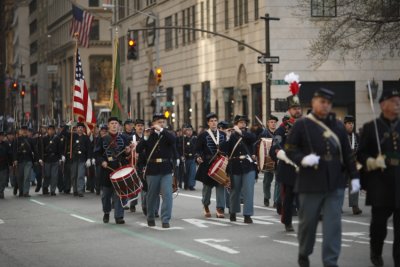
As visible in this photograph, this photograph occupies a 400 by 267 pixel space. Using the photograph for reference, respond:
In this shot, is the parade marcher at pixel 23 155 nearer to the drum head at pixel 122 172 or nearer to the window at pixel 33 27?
the drum head at pixel 122 172

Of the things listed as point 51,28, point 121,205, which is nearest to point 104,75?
point 51,28

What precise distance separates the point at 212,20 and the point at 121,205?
142 ft

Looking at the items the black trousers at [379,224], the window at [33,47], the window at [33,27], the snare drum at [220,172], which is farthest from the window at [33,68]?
the black trousers at [379,224]

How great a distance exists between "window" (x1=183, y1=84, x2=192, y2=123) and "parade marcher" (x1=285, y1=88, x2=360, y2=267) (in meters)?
56.1

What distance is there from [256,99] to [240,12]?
498 centimetres

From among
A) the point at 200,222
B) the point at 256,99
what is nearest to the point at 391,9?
the point at 200,222

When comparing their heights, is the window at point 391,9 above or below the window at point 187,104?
above

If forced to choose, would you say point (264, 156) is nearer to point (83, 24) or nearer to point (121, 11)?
point (83, 24)

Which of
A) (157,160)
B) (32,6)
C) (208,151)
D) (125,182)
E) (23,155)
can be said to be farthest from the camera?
(32,6)

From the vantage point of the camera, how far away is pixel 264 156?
2355 centimetres

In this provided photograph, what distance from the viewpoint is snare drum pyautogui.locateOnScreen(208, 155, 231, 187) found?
21.2m

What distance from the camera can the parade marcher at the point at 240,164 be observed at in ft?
66.3

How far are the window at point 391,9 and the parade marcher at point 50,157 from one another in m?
10.4

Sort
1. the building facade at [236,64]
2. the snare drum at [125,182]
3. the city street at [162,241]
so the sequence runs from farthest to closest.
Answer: the building facade at [236,64], the snare drum at [125,182], the city street at [162,241]
